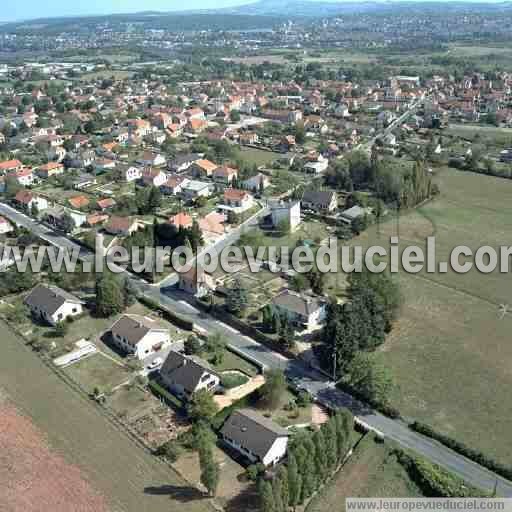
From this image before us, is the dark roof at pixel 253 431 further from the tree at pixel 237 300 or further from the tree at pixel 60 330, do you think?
the tree at pixel 60 330

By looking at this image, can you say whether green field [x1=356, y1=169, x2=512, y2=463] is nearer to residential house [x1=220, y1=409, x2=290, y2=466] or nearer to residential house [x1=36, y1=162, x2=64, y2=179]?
residential house [x1=220, y1=409, x2=290, y2=466]

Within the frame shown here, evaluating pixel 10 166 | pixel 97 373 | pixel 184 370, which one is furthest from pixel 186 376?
pixel 10 166

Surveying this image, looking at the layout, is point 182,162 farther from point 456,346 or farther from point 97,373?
point 456,346

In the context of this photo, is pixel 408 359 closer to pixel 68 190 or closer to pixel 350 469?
pixel 350 469

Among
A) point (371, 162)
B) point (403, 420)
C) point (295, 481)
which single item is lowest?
point (403, 420)

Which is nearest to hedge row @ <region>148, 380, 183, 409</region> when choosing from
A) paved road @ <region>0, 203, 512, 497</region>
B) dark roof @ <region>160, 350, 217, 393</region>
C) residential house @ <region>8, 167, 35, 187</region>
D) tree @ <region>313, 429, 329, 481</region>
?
dark roof @ <region>160, 350, 217, 393</region>

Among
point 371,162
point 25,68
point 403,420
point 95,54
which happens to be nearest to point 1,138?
point 371,162

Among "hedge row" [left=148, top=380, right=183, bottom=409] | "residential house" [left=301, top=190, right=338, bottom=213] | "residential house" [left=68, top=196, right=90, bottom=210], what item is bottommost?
"hedge row" [left=148, top=380, right=183, bottom=409]

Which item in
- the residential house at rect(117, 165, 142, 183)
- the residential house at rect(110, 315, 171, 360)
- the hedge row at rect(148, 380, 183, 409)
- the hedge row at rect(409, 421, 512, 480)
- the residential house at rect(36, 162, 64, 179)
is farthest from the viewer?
the residential house at rect(36, 162, 64, 179)
